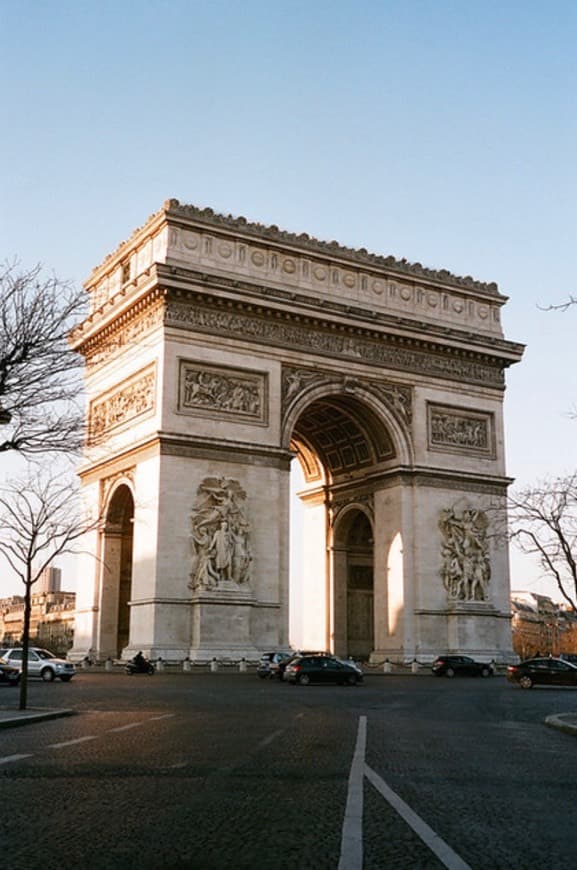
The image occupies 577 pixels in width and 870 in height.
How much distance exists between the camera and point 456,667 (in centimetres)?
4269

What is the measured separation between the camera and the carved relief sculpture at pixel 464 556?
46500mm

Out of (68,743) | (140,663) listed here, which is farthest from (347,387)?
(68,743)

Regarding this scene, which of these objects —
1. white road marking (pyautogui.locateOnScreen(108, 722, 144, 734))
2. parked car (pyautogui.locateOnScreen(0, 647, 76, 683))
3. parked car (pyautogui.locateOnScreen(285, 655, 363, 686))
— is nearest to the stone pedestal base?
parked car (pyautogui.locateOnScreen(285, 655, 363, 686))

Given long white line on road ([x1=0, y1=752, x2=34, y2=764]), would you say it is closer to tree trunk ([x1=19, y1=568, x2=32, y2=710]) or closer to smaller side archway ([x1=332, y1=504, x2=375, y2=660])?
tree trunk ([x1=19, y1=568, x2=32, y2=710])

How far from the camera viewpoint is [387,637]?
46.2 meters

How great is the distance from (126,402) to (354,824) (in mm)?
37765

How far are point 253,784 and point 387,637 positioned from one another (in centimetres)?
3760

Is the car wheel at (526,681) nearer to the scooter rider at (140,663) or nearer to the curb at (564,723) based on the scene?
the scooter rider at (140,663)

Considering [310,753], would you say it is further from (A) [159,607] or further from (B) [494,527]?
(B) [494,527]

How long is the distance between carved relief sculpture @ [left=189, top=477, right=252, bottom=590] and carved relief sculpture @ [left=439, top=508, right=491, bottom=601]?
400 inches

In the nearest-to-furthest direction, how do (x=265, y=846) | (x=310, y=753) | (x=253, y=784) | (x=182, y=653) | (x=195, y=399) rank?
(x=265, y=846), (x=253, y=784), (x=310, y=753), (x=182, y=653), (x=195, y=399)

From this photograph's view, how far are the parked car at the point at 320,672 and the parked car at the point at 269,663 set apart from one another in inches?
46.6

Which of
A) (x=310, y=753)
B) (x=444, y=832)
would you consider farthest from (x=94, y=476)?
(x=444, y=832)

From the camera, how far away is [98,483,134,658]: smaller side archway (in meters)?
45.1
